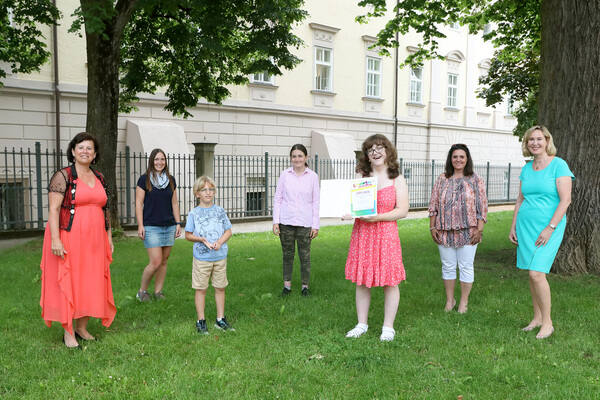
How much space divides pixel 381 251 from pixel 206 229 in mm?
1675

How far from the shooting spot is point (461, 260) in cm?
567

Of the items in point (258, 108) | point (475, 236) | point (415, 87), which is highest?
point (415, 87)

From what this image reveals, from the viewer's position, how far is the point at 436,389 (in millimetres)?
3756

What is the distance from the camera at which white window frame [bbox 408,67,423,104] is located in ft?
79.0

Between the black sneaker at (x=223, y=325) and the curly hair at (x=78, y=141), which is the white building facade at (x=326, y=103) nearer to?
the curly hair at (x=78, y=141)

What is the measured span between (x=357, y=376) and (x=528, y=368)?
4.50ft

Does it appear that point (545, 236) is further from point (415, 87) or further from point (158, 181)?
point (415, 87)

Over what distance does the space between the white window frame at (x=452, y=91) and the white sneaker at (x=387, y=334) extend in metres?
23.1

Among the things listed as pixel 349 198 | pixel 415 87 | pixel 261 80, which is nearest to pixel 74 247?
pixel 349 198

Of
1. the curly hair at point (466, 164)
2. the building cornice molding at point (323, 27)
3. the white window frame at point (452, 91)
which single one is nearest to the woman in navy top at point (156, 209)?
the curly hair at point (466, 164)

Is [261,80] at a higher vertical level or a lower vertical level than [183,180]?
higher

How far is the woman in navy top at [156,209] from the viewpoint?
5.98m

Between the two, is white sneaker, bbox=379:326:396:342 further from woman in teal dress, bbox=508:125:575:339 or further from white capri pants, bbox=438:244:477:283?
woman in teal dress, bbox=508:125:575:339

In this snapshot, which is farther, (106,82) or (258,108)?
(258,108)
